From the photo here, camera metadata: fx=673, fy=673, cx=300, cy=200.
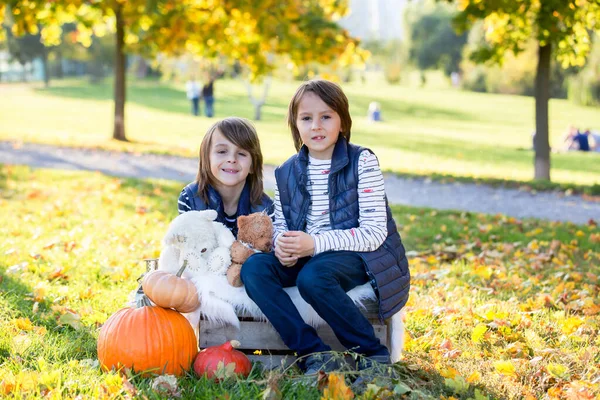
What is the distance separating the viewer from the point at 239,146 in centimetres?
359

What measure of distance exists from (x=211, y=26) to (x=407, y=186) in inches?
205

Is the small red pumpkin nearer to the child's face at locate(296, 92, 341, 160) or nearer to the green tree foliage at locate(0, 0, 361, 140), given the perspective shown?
the child's face at locate(296, 92, 341, 160)

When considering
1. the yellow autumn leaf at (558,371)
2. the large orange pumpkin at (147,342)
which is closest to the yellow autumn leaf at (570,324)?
the yellow autumn leaf at (558,371)

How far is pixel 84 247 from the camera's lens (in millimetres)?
5434

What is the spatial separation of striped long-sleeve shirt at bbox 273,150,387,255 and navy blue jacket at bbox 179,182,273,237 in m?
0.21

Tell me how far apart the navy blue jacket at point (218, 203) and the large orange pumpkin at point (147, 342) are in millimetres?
744

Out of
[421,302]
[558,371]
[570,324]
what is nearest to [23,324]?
[421,302]

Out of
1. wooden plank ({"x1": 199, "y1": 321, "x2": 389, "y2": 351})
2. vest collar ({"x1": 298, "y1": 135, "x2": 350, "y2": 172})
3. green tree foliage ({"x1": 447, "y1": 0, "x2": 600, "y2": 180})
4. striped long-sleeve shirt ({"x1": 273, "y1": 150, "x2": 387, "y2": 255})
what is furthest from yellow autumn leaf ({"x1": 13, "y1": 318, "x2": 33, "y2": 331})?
green tree foliage ({"x1": 447, "y1": 0, "x2": 600, "y2": 180})

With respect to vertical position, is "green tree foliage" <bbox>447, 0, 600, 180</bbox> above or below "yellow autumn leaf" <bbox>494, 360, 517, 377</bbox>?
above

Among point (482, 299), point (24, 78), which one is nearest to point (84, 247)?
point (482, 299)

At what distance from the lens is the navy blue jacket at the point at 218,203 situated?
3.63m

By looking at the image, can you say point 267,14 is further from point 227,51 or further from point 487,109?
point 487,109

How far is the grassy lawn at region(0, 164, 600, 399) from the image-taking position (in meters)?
2.89

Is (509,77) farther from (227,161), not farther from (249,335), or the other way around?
(249,335)
